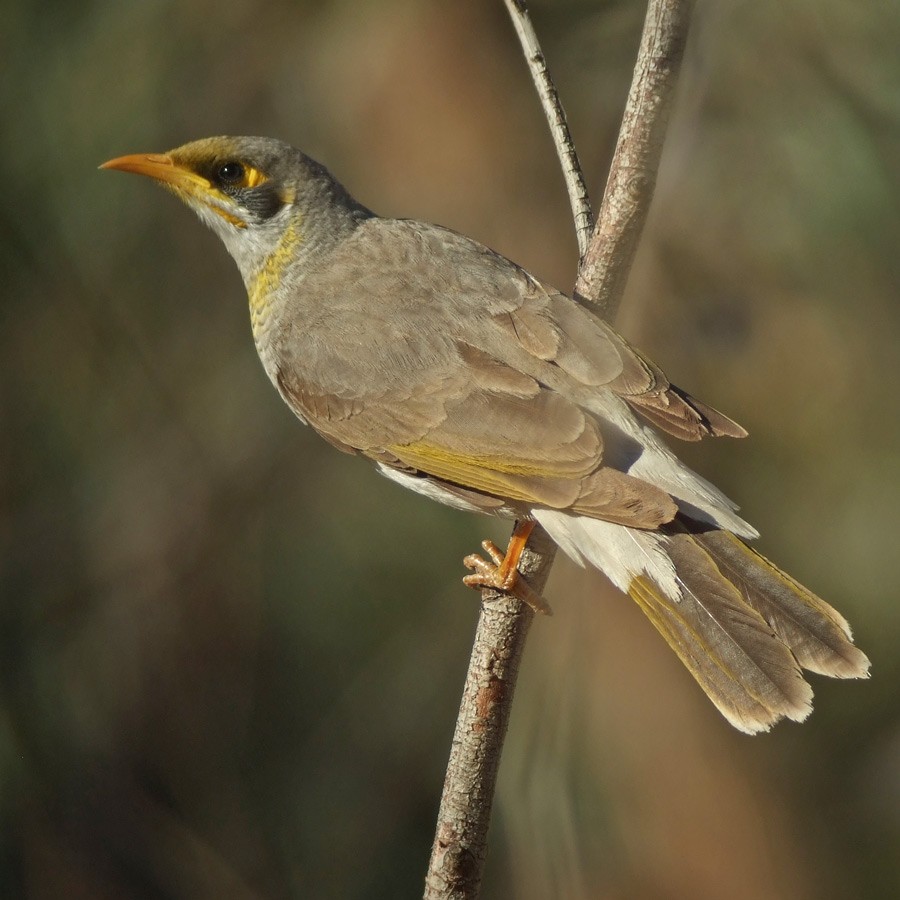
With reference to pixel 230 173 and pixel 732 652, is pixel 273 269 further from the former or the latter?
pixel 732 652

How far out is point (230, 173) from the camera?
397 centimetres

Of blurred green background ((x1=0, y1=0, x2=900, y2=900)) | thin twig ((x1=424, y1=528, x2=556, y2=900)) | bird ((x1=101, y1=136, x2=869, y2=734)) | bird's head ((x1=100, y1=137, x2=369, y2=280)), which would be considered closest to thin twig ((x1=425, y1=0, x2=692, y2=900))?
thin twig ((x1=424, y1=528, x2=556, y2=900))

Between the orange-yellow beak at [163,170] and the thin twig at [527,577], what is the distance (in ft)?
3.56

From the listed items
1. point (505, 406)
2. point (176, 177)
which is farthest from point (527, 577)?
point (176, 177)

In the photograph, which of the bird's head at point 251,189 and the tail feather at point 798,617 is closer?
the tail feather at point 798,617

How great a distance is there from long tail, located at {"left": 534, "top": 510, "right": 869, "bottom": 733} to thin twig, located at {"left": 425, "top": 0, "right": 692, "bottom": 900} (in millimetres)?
350

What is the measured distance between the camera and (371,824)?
231 inches

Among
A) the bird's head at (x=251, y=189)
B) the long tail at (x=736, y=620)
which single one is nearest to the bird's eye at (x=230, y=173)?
the bird's head at (x=251, y=189)

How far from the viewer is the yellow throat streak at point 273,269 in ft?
13.3

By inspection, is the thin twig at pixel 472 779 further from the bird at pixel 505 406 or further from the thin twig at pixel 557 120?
the thin twig at pixel 557 120

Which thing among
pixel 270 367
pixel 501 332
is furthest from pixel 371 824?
pixel 501 332

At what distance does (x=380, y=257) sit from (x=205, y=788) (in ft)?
10.4

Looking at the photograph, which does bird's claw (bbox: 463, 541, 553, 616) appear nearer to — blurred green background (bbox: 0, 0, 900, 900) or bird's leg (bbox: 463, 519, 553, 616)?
bird's leg (bbox: 463, 519, 553, 616)

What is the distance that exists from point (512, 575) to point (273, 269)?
135cm
